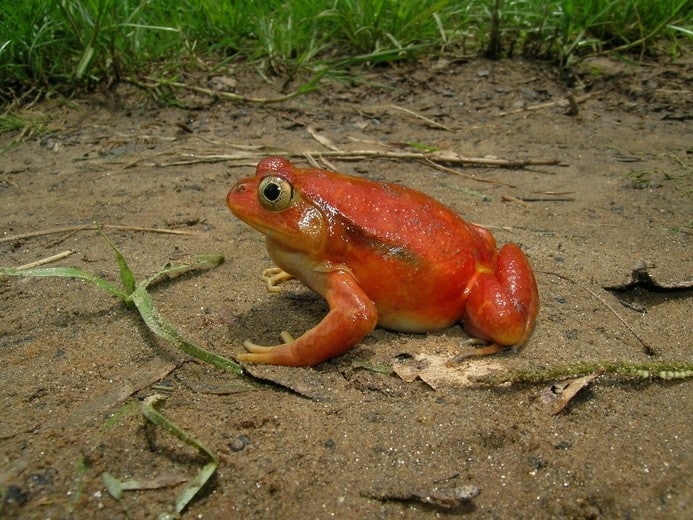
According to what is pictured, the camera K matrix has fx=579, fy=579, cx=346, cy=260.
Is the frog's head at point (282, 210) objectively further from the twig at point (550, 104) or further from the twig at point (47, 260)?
the twig at point (550, 104)

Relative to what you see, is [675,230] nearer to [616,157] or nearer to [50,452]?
[616,157]

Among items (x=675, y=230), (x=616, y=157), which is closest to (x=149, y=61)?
(x=616, y=157)

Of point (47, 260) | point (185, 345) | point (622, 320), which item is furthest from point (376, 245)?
point (47, 260)

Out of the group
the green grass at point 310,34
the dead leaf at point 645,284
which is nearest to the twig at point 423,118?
A: the green grass at point 310,34

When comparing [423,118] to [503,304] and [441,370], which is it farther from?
[441,370]

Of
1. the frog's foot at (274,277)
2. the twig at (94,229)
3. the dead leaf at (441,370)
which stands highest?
the dead leaf at (441,370)

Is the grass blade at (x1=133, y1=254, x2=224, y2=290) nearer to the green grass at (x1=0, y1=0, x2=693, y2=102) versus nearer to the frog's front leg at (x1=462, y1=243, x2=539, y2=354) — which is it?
the frog's front leg at (x1=462, y1=243, x2=539, y2=354)
